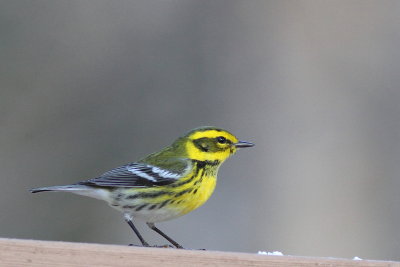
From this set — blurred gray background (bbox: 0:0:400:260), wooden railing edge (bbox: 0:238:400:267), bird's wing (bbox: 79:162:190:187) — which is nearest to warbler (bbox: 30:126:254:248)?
bird's wing (bbox: 79:162:190:187)

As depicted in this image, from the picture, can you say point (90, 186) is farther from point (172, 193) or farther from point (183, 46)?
point (183, 46)

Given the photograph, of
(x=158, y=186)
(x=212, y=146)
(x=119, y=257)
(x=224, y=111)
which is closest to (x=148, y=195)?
(x=158, y=186)

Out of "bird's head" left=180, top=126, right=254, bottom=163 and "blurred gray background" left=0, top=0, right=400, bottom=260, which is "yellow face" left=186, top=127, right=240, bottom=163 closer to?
"bird's head" left=180, top=126, right=254, bottom=163

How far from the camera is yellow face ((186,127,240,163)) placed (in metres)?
4.80

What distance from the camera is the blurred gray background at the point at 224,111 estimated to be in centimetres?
793

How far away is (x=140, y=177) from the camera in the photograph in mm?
4609

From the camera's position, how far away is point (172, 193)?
4469 mm

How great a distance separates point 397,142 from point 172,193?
406 centimetres

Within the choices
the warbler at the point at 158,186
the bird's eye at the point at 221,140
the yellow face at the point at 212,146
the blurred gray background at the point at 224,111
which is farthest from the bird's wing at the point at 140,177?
the blurred gray background at the point at 224,111

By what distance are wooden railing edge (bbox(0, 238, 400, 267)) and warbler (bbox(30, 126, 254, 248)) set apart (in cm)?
118

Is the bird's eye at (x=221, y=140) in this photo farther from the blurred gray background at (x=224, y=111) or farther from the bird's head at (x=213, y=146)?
the blurred gray background at (x=224, y=111)

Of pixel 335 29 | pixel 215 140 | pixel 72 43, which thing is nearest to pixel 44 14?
pixel 72 43

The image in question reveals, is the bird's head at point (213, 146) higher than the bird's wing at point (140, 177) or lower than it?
higher

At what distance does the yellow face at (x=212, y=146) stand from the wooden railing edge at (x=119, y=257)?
1569mm
